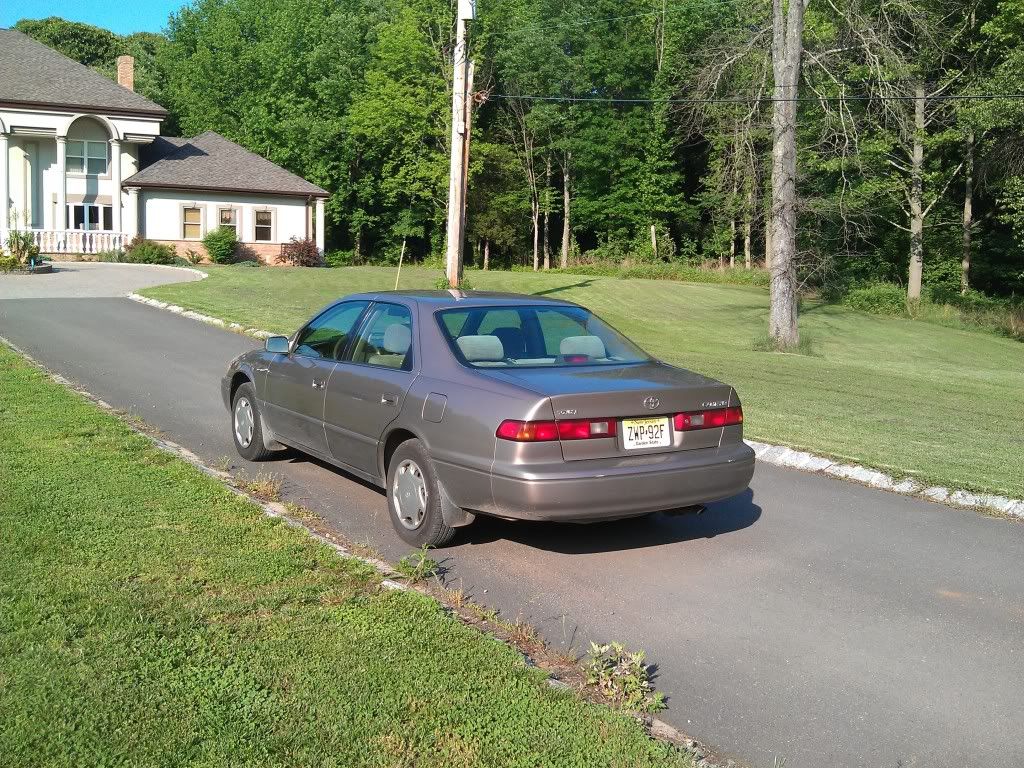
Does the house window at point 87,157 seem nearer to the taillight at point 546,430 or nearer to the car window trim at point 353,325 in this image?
the car window trim at point 353,325

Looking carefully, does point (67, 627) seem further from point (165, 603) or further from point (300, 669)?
point (300, 669)

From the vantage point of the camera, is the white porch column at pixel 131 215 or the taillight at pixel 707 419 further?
the white porch column at pixel 131 215

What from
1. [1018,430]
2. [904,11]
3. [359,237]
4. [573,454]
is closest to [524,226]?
[359,237]

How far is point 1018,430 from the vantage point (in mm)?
12672

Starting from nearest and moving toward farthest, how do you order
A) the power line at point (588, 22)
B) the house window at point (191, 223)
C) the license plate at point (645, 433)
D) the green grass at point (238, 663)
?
1. the green grass at point (238, 663)
2. the license plate at point (645, 433)
3. the house window at point (191, 223)
4. the power line at point (588, 22)

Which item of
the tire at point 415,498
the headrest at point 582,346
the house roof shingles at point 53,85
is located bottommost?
the tire at point 415,498

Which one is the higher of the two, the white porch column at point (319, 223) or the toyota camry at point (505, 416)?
the white porch column at point (319, 223)

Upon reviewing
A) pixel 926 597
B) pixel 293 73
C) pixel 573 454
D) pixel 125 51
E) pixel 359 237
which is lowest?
→ pixel 926 597

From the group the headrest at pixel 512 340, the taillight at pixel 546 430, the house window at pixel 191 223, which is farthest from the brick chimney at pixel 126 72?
the taillight at pixel 546 430

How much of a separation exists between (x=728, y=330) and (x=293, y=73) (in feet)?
138

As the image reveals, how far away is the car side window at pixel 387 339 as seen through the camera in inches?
269

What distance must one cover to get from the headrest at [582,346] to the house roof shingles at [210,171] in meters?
42.2

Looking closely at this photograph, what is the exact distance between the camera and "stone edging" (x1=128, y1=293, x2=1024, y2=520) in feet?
26.2

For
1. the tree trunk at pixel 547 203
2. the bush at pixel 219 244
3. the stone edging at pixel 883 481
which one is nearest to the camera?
the stone edging at pixel 883 481
